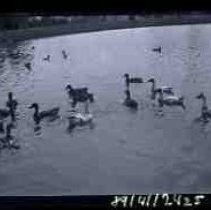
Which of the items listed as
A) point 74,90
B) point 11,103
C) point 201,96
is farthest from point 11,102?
point 201,96

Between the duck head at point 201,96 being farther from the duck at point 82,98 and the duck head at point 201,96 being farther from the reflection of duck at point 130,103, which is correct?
the duck at point 82,98

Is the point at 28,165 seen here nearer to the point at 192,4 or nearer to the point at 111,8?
the point at 111,8

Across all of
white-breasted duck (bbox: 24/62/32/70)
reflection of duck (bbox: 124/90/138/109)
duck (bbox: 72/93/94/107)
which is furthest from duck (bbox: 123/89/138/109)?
white-breasted duck (bbox: 24/62/32/70)

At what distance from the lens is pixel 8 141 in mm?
2713

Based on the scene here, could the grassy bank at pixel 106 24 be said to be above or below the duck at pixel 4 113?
above

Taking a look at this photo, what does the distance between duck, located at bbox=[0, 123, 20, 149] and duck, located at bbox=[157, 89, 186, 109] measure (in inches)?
22.0

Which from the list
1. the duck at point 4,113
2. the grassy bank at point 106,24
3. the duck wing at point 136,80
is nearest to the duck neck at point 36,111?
the duck at point 4,113

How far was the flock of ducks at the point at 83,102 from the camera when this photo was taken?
8.83ft

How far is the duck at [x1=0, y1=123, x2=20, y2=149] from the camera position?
269cm

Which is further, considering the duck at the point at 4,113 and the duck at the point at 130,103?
the duck at the point at 130,103

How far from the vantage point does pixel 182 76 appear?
9.14 ft

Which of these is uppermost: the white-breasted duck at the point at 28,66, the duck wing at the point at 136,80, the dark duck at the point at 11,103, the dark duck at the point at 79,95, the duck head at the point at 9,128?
the white-breasted duck at the point at 28,66

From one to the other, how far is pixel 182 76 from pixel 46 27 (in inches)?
21.4

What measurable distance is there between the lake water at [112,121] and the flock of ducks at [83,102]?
0.02 metres
